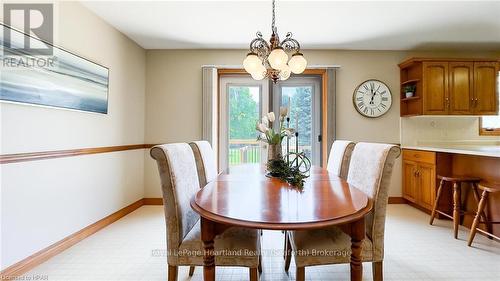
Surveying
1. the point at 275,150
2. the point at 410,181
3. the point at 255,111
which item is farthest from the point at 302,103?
the point at 275,150

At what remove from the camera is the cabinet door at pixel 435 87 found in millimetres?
3521

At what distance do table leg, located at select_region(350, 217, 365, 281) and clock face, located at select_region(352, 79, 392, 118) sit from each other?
10.0ft

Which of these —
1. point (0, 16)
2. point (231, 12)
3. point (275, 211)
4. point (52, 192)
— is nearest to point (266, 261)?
point (275, 211)

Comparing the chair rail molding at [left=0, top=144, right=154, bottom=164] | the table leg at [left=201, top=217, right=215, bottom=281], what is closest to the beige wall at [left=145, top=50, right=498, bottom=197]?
the chair rail molding at [left=0, top=144, right=154, bottom=164]

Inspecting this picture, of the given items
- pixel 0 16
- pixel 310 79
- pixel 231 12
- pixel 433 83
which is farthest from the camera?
pixel 310 79

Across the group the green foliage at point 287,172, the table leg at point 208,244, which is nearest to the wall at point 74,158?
the table leg at point 208,244

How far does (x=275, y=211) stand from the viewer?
3.65 feet

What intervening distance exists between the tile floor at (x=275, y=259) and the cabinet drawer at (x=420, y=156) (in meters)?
0.79

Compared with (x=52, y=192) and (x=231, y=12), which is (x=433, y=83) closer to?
(x=231, y=12)

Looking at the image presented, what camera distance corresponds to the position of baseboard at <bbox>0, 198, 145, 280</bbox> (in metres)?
1.86

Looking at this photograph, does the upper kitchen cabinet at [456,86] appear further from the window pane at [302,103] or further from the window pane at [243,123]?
the window pane at [243,123]

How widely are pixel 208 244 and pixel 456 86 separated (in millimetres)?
4060

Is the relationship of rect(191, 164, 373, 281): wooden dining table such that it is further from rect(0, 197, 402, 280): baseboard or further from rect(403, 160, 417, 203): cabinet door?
rect(403, 160, 417, 203): cabinet door

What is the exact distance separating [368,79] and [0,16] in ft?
13.4
